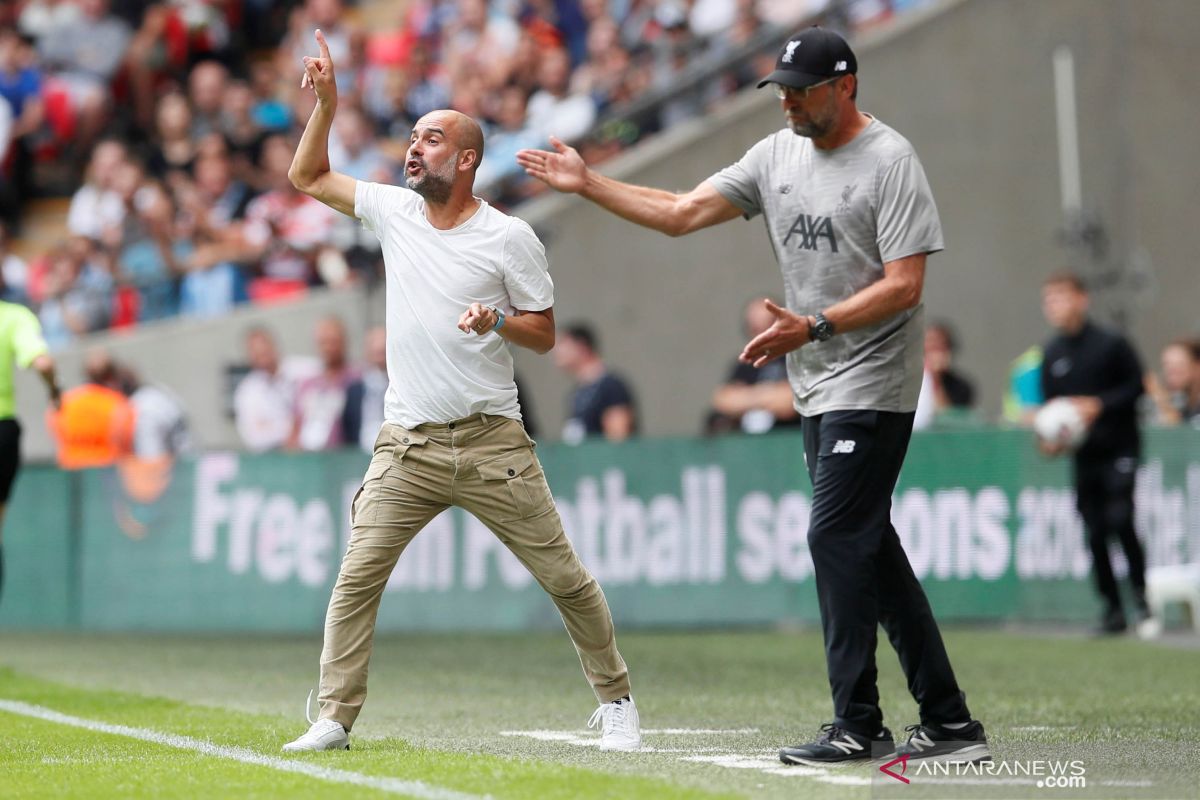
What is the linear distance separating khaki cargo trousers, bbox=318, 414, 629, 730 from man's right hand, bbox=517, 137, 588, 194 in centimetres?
94

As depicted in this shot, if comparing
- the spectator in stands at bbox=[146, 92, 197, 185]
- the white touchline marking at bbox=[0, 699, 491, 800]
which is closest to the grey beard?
the white touchline marking at bbox=[0, 699, 491, 800]

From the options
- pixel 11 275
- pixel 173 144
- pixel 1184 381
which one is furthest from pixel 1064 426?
pixel 11 275

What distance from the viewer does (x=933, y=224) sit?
6984mm

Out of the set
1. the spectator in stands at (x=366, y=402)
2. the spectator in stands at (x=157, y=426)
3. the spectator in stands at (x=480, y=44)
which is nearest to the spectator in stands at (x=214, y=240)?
the spectator in stands at (x=480, y=44)

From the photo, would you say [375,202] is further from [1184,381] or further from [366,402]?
[1184,381]

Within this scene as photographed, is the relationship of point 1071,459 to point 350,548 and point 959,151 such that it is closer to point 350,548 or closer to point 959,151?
point 959,151

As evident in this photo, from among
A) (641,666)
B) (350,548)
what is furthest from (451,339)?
(641,666)

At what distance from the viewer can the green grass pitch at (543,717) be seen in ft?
21.0

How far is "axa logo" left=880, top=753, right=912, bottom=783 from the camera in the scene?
21.6ft

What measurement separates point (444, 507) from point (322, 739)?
3.30ft

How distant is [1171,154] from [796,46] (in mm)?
13727

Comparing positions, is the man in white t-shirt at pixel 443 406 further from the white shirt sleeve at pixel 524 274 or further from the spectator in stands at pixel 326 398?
the spectator in stands at pixel 326 398

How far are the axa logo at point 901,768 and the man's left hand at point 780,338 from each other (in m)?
1.46

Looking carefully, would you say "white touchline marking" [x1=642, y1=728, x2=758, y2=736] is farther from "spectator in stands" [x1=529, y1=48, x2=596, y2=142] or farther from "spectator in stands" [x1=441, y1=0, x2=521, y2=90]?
"spectator in stands" [x1=441, y1=0, x2=521, y2=90]
